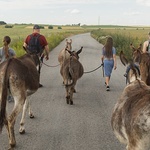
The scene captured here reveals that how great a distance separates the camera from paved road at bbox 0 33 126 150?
21.3 feet

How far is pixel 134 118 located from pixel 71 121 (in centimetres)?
449

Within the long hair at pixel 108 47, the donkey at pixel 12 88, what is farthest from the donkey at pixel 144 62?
the long hair at pixel 108 47

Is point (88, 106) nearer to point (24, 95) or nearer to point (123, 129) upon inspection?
point (24, 95)

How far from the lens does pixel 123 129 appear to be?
401 centimetres

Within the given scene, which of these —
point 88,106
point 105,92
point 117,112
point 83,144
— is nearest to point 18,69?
point 83,144

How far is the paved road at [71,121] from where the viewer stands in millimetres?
6480

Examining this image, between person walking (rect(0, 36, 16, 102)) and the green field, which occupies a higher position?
person walking (rect(0, 36, 16, 102))

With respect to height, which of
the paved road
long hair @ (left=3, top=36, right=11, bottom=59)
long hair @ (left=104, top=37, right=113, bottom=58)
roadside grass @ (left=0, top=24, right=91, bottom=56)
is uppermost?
long hair @ (left=3, top=36, right=11, bottom=59)

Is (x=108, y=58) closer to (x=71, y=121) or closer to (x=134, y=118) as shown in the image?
(x=71, y=121)

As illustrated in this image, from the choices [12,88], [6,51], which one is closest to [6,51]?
[6,51]

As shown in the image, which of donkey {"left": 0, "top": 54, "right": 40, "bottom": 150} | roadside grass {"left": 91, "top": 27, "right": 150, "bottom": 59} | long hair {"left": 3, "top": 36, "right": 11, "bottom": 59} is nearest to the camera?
donkey {"left": 0, "top": 54, "right": 40, "bottom": 150}

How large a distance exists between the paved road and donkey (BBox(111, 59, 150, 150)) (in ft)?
6.78

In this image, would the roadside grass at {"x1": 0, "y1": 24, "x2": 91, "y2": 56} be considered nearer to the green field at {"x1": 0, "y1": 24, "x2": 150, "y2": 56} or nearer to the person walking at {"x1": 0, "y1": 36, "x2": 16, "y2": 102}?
the green field at {"x1": 0, "y1": 24, "x2": 150, "y2": 56}

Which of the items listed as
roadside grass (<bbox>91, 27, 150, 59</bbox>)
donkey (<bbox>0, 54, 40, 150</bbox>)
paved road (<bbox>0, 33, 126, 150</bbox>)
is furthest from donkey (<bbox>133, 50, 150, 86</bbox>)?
roadside grass (<bbox>91, 27, 150, 59</bbox>)
